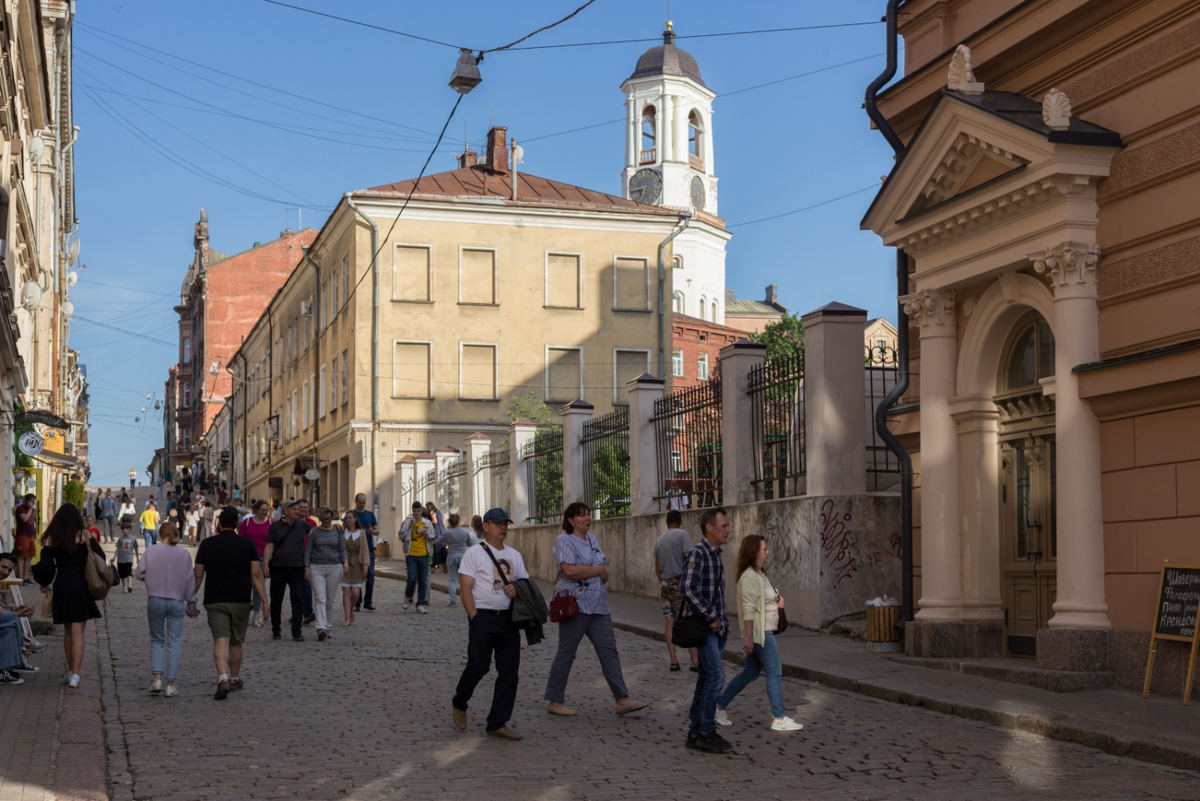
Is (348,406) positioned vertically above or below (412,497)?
above

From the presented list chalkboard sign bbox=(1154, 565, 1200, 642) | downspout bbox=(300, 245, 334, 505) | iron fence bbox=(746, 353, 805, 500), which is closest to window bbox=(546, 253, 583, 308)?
downspout bbox=(300, 245, 334, 505)

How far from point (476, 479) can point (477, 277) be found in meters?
12.7

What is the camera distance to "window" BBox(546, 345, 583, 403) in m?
44.7

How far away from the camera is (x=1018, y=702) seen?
37.7ft

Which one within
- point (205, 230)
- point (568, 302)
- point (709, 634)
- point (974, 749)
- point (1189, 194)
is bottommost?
point (974, 749)

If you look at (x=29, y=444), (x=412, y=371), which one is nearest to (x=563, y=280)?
(x=412, y=371)

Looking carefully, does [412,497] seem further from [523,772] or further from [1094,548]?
[523,772]

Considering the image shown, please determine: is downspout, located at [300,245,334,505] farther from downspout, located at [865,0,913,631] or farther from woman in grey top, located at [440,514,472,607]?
downspout, located at [865,0,913,631]

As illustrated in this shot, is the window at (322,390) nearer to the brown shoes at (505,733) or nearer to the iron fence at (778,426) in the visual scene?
the iron fence at (778,426)

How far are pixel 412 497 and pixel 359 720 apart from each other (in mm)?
28279

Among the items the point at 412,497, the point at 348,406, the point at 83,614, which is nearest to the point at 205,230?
the point at 348,406

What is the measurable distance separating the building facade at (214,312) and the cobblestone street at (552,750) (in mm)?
59181

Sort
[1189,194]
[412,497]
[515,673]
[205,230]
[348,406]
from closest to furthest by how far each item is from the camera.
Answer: [515,673], [1189,194], [412,497], [348,406], [205,230]

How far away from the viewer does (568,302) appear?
148ft
